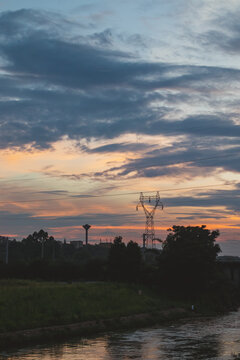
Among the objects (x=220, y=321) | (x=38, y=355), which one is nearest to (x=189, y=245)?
(x=220, y=321)

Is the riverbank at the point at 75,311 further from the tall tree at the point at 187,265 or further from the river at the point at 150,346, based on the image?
the tall tree at the point at 187,265

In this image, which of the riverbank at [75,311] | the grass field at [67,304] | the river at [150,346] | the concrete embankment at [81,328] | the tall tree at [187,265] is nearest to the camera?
the river at [150,346]

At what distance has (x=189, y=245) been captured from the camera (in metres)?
96.0

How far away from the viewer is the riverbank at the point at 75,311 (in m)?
50.7

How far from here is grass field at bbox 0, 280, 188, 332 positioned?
53625 mm

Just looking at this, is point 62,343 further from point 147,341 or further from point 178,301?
point 178,301

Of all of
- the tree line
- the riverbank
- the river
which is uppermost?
the tree line

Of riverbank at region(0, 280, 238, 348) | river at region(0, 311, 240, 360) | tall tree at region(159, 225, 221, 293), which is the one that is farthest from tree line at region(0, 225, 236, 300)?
river at region(0, 311, 240, 360)

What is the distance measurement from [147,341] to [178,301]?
1500 inches

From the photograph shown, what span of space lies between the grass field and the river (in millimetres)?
5374

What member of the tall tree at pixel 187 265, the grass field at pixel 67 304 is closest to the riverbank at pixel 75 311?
the grass field at pixel 67 304

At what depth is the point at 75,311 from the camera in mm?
61781

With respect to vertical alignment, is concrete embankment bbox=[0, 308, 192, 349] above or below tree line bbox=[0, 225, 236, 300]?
below

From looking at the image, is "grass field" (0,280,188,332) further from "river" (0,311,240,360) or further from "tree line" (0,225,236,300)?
"tree line" (0,225,236,300)
